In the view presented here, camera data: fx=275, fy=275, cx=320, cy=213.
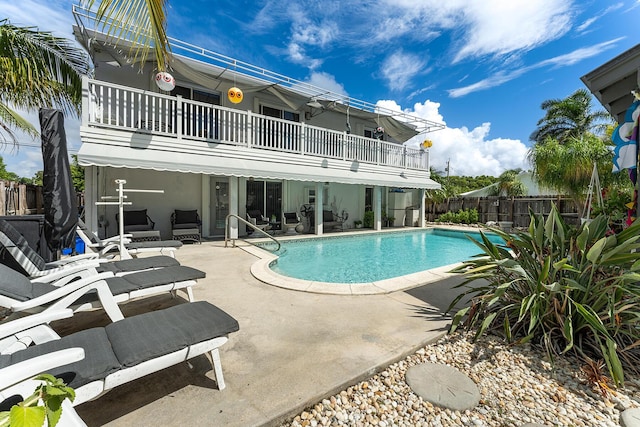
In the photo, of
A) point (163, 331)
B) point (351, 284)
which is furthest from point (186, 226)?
point (163, 331)

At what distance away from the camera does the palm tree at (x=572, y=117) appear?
2573 cm

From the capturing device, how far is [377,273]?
8.28 m

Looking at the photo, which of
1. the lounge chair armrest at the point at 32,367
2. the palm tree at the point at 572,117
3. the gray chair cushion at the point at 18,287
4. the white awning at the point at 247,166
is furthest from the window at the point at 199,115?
the palm tree at the point at 572,117

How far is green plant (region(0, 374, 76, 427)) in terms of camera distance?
105 cm

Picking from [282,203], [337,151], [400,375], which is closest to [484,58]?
[337,151]

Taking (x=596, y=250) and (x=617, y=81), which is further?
(x=617, y=81)

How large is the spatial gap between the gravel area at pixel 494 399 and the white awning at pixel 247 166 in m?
8.81

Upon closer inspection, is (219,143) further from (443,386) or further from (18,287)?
(443,386)

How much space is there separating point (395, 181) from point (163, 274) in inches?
545

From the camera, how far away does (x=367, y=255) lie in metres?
10.7

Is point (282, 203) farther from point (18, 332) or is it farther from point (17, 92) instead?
point (18, 332)

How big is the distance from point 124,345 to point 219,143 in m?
9.59

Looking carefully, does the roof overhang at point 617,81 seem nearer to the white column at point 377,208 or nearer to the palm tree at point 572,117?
the white column at point 377,208

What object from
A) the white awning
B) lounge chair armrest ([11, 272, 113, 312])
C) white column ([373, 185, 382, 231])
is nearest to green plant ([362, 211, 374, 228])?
white column ([373, 185, 382, 231])
